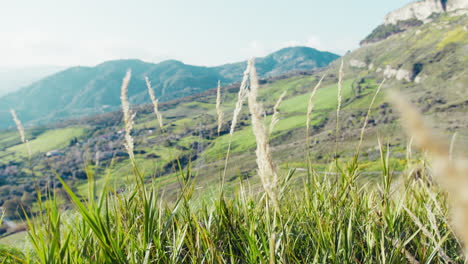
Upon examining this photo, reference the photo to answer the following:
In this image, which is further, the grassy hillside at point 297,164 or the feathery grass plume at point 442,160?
the grassy hillside at point 297,164

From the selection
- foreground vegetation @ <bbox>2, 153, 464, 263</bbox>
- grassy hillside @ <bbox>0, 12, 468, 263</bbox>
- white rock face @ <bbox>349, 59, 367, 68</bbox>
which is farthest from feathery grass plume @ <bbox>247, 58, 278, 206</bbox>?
white rock face @ <bbox>349, 59, 367, 68</bbox>

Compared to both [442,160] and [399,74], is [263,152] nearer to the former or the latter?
[442,160]

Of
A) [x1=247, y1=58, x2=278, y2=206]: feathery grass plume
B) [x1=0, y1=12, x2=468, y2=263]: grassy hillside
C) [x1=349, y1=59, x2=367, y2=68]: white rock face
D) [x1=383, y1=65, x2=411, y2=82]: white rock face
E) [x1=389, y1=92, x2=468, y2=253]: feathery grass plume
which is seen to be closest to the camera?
[x1=389, y1=92, x2=468, y2=253]: feathery grass plume

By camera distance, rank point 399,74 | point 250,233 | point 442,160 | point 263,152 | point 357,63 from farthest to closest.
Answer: point 357,63, point 399,74, point 250,233, point 263,152, point 442,160

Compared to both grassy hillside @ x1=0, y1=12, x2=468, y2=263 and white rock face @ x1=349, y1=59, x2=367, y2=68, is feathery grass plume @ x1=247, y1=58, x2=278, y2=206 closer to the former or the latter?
grassy hillside @ x1=0, y1=12, x2=468, y2=263

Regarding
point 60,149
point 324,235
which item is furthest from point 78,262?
point 60,149

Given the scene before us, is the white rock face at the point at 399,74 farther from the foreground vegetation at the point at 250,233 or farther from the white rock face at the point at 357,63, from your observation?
the foreground vegetation at the point at 250,233

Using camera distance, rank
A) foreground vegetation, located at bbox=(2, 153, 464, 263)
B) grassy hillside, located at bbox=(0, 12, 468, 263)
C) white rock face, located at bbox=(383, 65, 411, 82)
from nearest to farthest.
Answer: foreground vegetation, located at bbox=(2, 153, 464, 263), grassy hillside, located at bbox=(0, 12, 468, 263), white rock face, located at bbox=(383, 65, 411, 82)

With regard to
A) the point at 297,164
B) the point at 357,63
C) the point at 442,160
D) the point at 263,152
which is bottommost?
the point at 297,164

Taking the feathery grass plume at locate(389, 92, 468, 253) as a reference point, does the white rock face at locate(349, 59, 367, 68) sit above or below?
Result: above

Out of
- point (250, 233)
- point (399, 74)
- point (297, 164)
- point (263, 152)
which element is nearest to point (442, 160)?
point (263, 152)

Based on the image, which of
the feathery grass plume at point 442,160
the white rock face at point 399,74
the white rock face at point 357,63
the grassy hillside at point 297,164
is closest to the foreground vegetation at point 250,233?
the grassy hillside at point 297,164

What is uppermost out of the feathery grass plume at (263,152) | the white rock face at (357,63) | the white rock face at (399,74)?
the white rock face at (357,63)

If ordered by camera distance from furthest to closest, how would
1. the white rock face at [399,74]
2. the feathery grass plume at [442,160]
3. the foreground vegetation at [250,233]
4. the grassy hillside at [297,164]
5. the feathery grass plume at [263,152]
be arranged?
the white rock face at [399,74], the grassy hillside at [297,164], the foreground vegetation at [250,233], the feathery grass plume at [263,152], the feathery grass plume at [442,160]
